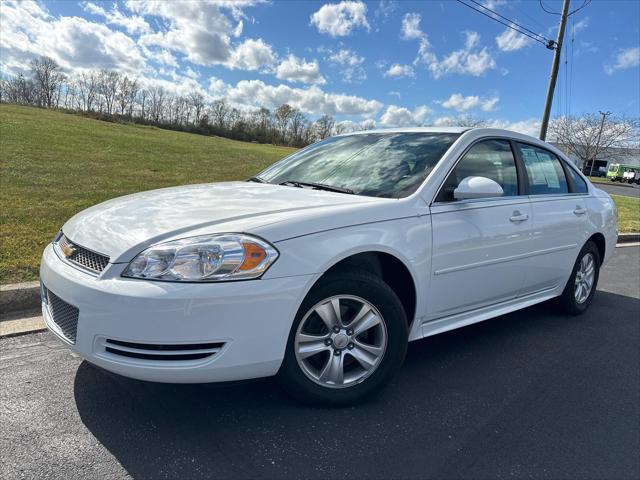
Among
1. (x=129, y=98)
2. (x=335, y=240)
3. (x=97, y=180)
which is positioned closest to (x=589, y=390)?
(x=335, y=240)

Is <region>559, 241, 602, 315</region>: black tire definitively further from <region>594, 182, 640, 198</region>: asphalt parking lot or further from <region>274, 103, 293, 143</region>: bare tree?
<region>274, 103, 293, 143</region>: bare tree

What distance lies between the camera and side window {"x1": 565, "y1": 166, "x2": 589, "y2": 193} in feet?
14.6

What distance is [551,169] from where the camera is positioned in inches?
165

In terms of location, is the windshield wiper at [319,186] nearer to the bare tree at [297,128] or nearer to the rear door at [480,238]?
the rear door at [480,238]

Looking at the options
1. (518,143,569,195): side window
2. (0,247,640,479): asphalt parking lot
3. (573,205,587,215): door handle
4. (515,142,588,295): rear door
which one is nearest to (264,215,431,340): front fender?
(0,247,640,479): asphalt parking lot

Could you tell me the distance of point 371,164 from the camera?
329cm

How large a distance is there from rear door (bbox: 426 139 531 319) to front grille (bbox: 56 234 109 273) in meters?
1.82

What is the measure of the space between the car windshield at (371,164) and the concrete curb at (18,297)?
2.09m

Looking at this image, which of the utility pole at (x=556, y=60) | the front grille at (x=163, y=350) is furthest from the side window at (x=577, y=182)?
the utility pole at (x=556, y=60)

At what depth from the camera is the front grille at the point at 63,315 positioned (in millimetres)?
2227

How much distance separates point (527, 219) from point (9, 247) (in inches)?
193

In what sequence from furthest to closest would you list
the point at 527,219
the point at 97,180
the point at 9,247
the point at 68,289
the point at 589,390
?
the point at 97,180 → the point at 9,247 → the point at 527,219 → the point at 589,390 → the point at 68,289

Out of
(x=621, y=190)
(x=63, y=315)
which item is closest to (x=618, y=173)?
(x=621, y=190)

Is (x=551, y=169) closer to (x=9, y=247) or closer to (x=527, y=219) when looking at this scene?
(x=527, y=219)
